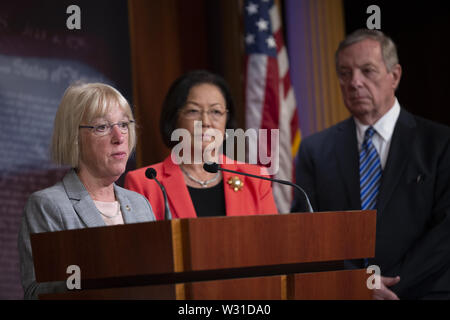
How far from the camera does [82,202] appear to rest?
1.90 meters

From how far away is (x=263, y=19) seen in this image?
14.4 ft

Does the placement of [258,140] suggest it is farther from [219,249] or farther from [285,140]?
[219,249]

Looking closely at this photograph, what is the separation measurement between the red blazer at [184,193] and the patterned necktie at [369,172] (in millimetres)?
518

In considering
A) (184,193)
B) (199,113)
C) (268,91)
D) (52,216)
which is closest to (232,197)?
(184,193)

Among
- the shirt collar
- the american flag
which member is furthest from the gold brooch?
the american flag

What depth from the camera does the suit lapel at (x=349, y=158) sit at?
298 centimetres

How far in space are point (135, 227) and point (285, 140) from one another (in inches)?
116

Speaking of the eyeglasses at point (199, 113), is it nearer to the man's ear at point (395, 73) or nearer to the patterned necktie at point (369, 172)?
the patterned necktie at point (369, 172)

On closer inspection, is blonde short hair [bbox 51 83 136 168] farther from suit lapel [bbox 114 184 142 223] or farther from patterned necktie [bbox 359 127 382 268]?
patterned necktie [bbox 359 127 382 268]

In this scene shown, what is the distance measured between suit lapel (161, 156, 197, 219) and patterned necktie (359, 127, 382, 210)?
925mm

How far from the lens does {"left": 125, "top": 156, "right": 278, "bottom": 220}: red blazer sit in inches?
102

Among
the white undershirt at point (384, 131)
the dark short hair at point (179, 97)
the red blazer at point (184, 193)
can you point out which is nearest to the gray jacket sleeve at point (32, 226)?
the red blazer at point (184, 193)

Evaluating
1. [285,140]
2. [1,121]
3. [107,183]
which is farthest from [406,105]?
[107,183]
